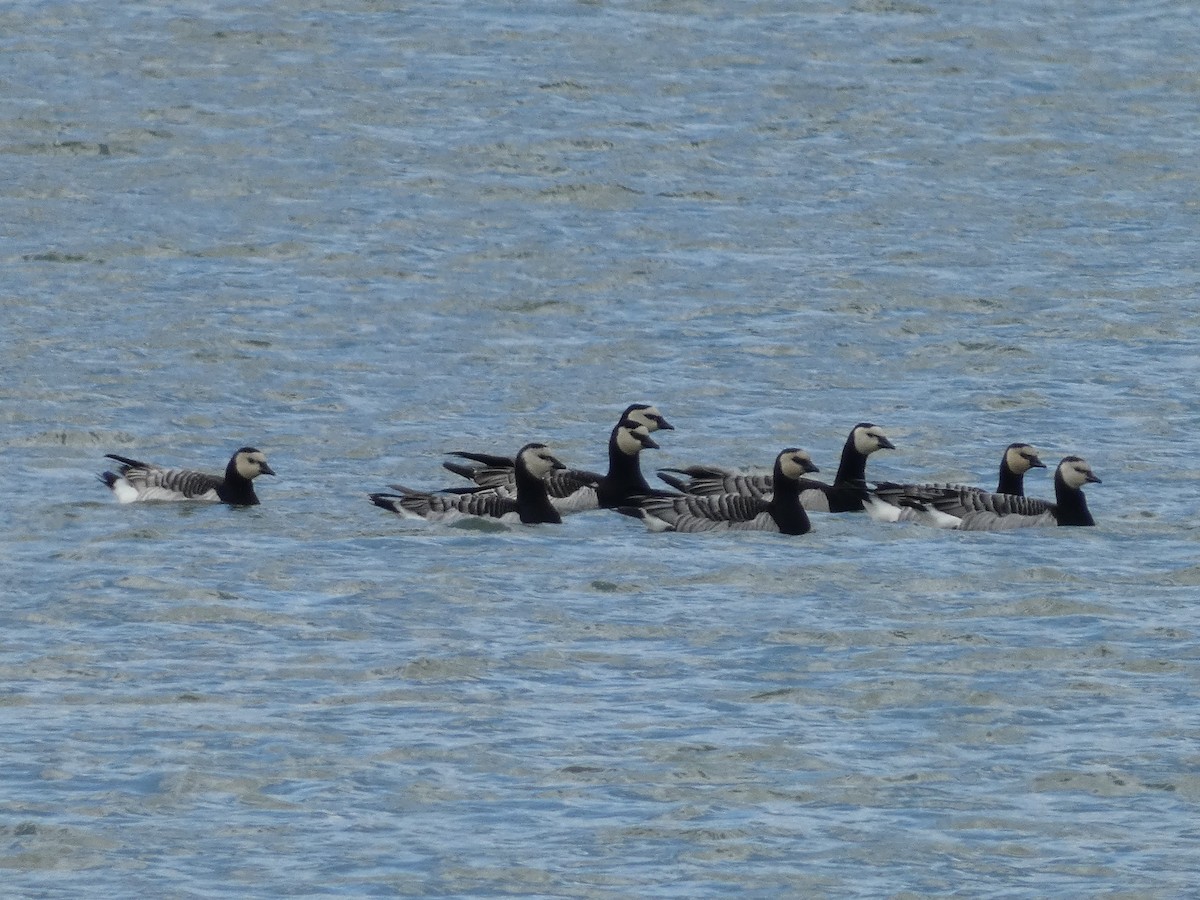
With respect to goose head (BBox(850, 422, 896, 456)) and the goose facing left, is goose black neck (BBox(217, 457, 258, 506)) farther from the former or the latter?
goose head (BBox(850, 422, 896, 456))

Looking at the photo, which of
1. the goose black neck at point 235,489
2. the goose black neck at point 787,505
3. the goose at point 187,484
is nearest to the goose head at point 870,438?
the goose black neck at point 787,505

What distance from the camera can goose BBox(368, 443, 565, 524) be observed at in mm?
21250

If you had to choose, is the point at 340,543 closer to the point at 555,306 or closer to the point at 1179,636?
the point at 1179,636

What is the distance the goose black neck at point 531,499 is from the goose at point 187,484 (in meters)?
2.01

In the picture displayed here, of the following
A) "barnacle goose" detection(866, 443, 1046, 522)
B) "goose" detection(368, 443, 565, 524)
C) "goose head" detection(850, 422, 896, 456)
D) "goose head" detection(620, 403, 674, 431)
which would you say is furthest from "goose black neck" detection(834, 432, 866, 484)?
"goose" detection(368, 443, 565, 524)

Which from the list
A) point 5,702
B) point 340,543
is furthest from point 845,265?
point 5,702

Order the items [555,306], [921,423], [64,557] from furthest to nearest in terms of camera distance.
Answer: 1. [555,306]
2. [921,423]
3. [64,557]

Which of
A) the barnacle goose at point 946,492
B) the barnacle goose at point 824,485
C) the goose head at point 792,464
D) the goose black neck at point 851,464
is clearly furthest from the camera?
the goose black neck at point 851,464

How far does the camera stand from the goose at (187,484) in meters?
21.7

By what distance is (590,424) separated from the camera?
25.4 metres

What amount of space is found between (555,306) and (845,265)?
3826 mm

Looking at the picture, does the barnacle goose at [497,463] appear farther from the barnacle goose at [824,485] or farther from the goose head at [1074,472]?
the goose head at [1074,472]

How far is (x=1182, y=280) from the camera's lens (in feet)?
101

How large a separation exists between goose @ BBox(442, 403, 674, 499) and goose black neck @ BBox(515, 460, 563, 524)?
0.48 metres
